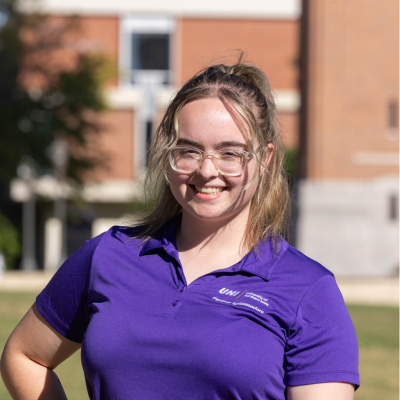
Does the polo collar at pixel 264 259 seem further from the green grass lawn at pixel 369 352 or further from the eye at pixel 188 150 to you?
the green grass lawn at pixel 369 352

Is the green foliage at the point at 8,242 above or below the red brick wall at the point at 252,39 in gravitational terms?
below

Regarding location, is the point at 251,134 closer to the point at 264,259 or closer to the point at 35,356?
the point at 264,259

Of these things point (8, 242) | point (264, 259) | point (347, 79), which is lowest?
point (8, 242)

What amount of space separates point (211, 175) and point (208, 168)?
25 millimetres

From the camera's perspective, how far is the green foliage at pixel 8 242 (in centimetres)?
2516

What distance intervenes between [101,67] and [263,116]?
73.8ft

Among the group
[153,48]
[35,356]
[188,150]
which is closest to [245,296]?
[188,150]

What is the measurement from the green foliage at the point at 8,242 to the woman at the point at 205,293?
23.8 m

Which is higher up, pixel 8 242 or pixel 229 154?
pixel 229 154

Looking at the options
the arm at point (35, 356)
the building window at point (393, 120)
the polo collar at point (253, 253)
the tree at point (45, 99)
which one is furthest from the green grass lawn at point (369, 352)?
the tree at point (45, 99)

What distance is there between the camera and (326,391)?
1.83m

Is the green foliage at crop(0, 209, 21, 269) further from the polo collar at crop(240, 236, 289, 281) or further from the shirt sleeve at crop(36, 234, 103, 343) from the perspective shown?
the polo collar at crop(240, 236, 289, 281)

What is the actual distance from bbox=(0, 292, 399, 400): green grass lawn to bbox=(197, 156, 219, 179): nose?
14.8ft

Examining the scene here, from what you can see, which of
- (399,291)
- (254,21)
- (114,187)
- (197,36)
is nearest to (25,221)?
(114,187)
